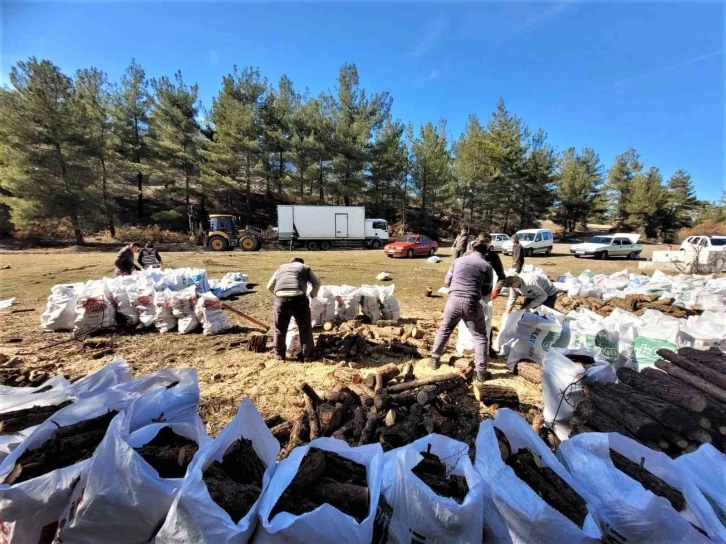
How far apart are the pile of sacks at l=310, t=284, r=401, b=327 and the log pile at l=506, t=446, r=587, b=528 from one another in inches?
172

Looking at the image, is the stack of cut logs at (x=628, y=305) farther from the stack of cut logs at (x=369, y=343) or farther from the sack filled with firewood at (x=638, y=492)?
the sack filled with firewood at (x=638, y=492)

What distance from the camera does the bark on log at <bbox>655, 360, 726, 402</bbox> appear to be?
2.48 metres

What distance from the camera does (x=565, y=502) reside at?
142 cm

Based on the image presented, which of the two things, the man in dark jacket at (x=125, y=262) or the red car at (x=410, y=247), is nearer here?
the man in dark jacket at (x=125, y=262)

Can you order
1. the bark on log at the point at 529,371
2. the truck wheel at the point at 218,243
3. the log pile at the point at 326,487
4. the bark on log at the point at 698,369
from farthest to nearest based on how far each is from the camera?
the truck wheel at the point at 218,243 → the bark on log at the point at 529,371 → the bark on log at the point at 698,369 → the log pile at the point at 326,487

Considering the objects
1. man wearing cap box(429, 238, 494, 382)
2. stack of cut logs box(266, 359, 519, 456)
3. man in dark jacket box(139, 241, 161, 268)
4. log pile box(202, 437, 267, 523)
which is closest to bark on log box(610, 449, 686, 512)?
stack of cut logs box(266, 359, 519, 456)

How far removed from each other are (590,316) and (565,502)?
4001mm

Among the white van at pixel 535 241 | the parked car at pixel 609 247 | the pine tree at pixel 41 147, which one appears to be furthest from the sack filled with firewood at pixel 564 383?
the pine tree at pixel 41 147

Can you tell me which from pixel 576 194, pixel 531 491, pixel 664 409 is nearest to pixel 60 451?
pixel 531 491

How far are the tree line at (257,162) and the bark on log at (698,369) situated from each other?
24781 millimetres

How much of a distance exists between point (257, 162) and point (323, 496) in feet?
95.8

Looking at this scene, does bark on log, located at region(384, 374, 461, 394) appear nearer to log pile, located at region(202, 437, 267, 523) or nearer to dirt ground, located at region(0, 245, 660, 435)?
dirt ground, located at region(0, 245, 660, 435)

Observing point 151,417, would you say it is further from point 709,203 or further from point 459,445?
point 709,203

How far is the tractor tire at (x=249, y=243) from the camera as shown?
68.1 ft
